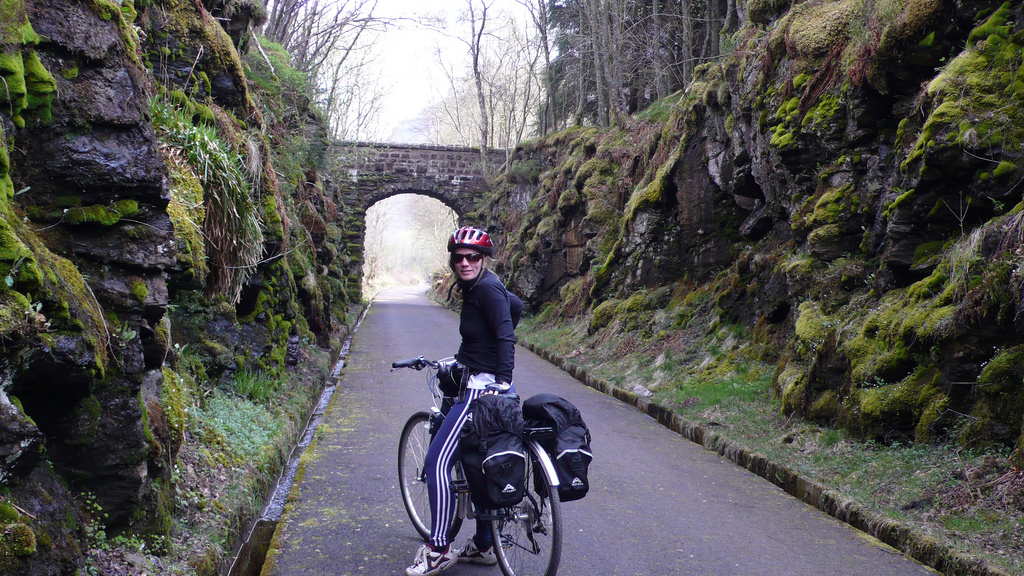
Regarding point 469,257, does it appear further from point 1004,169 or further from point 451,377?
point 1004,169

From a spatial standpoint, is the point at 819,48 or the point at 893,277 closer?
the point at 893,277

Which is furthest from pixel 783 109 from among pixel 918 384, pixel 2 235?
pixel 2 235

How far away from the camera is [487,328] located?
13.9 feet

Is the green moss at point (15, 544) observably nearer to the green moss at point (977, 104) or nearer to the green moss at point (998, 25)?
the green moss at point (977, 104)

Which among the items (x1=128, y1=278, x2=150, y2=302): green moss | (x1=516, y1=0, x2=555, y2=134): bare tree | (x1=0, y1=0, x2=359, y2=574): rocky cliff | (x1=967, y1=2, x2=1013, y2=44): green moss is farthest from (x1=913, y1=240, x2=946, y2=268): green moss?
(x1=516, y1=0, x2=555, y2=134): bare tree

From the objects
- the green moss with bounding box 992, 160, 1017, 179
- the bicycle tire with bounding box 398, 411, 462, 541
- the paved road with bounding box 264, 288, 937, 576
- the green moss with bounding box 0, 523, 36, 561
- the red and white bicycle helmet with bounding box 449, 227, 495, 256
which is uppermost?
the green moss with bounding box 992, 160, 1017, 179

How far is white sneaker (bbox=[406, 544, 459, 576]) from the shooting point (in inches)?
163

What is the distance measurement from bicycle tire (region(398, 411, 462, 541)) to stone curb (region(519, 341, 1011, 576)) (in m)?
3.16

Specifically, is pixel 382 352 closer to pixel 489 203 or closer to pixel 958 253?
pixel 958 253

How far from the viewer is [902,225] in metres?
Result: 7.60

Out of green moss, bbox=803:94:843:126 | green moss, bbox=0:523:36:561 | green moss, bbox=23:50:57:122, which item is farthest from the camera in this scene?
green moss, bbox=803:94:843:126

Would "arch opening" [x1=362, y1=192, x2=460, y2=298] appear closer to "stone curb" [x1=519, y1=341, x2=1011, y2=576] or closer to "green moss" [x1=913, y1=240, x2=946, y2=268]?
"stone curb" [x1=519, y1=341, x2=1011, y2=576]

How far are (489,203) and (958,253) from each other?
88.9ft

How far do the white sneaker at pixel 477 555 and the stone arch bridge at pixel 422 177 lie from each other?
29288mm
